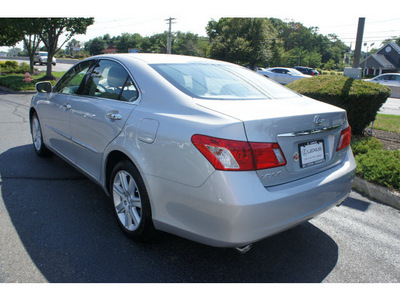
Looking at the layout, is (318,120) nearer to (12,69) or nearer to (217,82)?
(217,82)

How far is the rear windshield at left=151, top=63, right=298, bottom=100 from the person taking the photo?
277 centimetres

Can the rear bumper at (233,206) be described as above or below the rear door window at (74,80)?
below

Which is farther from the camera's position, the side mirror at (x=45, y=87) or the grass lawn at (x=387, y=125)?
the grass lawn at (x=387, y=125)

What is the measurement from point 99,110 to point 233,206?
1.85 meters

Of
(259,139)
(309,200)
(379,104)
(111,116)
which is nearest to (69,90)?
(111,116)

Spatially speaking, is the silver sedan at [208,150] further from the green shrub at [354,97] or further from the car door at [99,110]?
the green shrub at [354,97]

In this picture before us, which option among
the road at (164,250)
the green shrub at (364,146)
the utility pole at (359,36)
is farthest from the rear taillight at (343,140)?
the utility pole at (359,36)

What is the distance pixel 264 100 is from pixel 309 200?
0.89 meters

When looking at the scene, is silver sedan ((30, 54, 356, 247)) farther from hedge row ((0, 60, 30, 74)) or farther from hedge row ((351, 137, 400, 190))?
hedge row ((0, 60, 30, 74))

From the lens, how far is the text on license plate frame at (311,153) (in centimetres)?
244

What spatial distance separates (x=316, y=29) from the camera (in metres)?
110

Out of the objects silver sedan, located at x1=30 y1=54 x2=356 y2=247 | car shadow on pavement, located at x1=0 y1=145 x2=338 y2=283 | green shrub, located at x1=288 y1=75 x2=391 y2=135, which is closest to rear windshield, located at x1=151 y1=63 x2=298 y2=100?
silver sedan, located at x1=30 y1=54 x2=356 y2=247

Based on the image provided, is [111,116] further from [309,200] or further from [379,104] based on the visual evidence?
[379,104]

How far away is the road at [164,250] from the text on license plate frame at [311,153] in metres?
0.87
